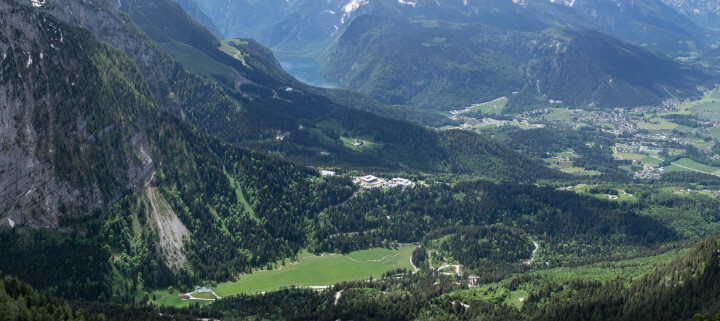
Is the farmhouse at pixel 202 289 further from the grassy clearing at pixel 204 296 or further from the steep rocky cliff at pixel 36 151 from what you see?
the steep rocky cliff at pixel 36 151

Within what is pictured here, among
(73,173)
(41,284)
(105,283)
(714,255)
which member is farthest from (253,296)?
(714,255)

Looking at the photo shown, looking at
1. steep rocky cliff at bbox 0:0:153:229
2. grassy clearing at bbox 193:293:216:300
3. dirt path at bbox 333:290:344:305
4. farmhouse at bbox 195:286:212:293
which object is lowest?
dirt path at bbox 333:290:344:305

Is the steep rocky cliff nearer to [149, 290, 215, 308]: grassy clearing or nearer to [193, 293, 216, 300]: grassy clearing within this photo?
[149, 290, 215, 308]: grassy clearing

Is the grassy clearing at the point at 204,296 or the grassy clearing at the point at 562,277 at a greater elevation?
the grassy clearing at the point at 204,296

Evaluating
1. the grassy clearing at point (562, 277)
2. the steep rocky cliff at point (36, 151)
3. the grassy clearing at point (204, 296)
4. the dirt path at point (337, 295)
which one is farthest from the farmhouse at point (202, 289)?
the grassy clearing at point (562, 277)

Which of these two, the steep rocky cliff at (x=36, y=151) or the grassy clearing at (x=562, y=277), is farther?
the steep rocky cliff at (x=36, y=151)

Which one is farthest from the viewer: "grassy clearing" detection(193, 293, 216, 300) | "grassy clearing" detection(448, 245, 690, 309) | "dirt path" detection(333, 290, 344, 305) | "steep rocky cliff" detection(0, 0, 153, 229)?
"grassy clearing" detection(193, 293, 216, 300)

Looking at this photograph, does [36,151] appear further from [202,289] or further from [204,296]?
[204,296]

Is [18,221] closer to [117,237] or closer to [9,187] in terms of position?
[9,187]

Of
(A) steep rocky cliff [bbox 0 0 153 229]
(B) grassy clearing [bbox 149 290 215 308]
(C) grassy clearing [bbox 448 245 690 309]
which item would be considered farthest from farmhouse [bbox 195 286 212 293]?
(C) grassy clearing [bbox 448 245 690 309]

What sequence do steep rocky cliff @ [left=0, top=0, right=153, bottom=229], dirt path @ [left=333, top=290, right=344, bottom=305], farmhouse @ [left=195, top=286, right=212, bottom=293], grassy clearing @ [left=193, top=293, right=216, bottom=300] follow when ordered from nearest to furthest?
steep rocky cliff @ [left=0, top=0, right=153, bottom=229] → dirt path @ [left=333, top=290, right=344, bottom=305] → grassy clearing @ [left=193, top=293, right=216, bottom=300] → farmhouse @ [left=195, top=286, right=212, bottom=293]

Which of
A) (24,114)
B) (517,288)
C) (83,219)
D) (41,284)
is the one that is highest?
(24,114)
